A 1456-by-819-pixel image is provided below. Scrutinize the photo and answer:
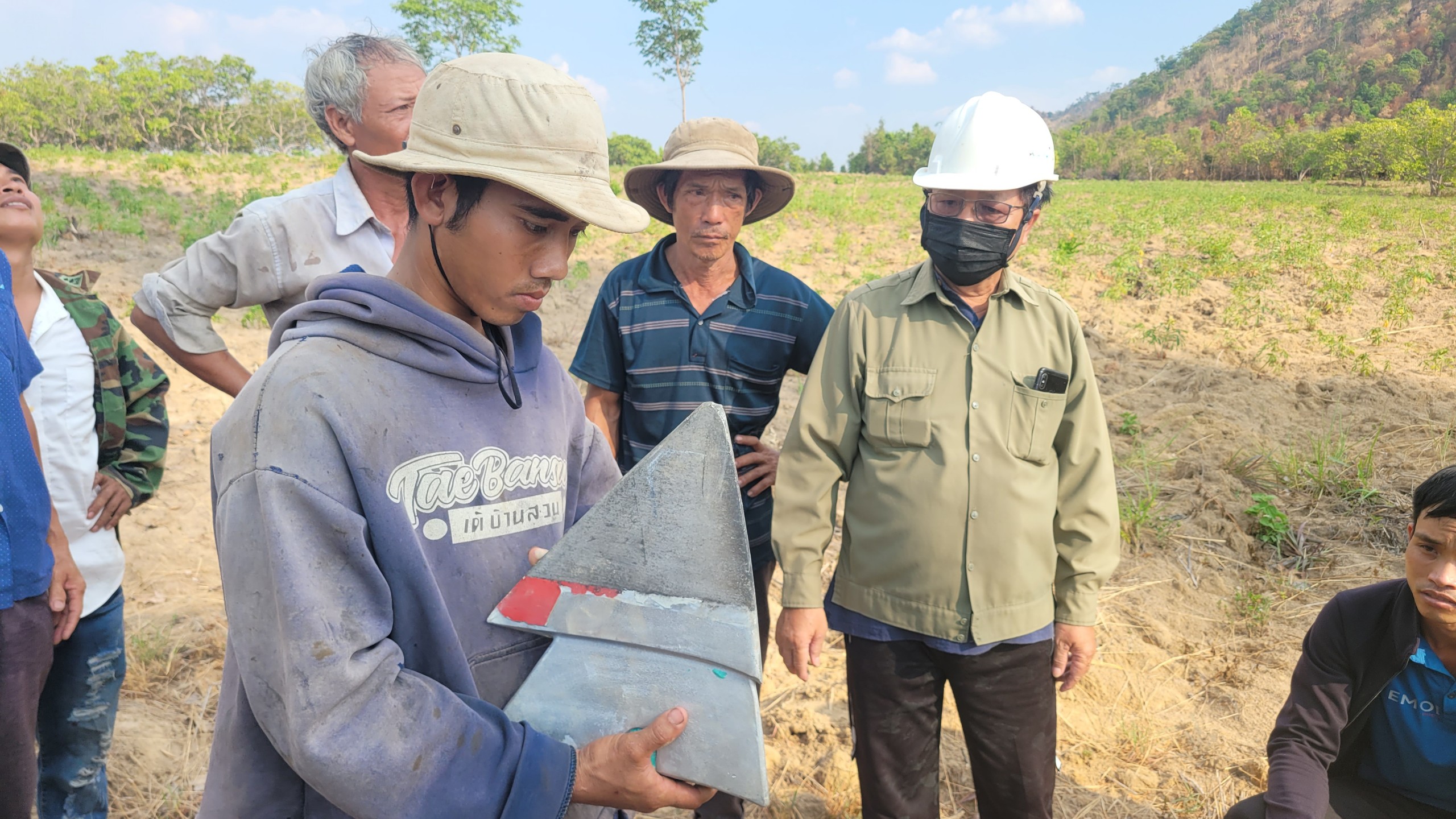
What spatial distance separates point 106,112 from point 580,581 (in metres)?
75.0

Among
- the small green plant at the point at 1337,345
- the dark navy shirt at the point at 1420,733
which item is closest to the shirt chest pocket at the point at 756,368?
the dark navy shirt at the point at 1420,733

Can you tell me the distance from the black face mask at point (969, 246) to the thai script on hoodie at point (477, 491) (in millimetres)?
1338

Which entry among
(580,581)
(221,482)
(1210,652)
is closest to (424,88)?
(221,482)

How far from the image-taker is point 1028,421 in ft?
6.93

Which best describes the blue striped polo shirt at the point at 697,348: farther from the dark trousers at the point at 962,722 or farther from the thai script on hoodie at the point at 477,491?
the thai script on hoodie at the point at 477,491

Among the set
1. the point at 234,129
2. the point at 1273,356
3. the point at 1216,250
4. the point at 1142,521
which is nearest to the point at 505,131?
the point at 1142,521

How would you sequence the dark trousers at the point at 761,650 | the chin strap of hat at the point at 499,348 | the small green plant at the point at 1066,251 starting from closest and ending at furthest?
the chin strap of hat at the point at 499,348 < the dark trousers at the point at 761,650 < the small green plant at the point at 1066,251

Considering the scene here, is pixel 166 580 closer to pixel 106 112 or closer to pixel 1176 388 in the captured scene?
pixel 1176 388

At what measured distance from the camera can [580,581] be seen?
109 cm

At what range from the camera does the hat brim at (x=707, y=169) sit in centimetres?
250

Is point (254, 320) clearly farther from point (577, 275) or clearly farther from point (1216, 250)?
point (1216, 250)

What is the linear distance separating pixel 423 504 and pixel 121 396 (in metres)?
1.83

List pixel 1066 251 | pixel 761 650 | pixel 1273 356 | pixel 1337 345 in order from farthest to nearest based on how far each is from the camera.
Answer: pixel 1066 251 → pixel 1337 345 → pixel 1273 356 → pixel 761 650

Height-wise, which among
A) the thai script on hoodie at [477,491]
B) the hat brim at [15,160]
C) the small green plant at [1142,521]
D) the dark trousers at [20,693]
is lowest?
the small green plant at [1142,521]
